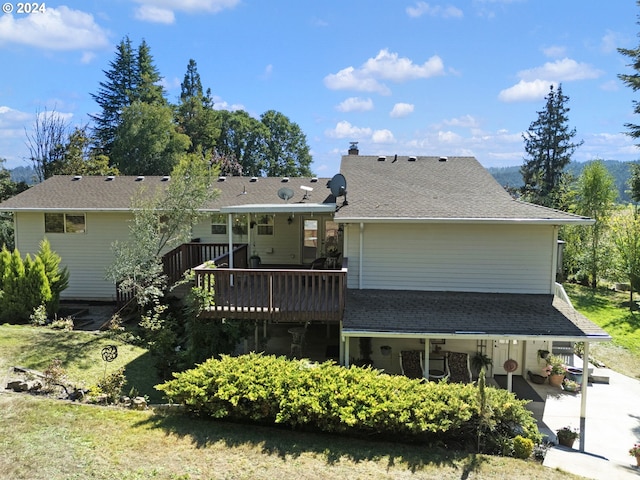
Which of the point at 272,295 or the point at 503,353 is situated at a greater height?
the point at 272,295

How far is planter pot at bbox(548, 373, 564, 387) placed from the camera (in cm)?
1057

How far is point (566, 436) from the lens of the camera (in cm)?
771

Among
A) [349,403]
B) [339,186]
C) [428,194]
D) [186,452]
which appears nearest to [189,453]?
[186,452]

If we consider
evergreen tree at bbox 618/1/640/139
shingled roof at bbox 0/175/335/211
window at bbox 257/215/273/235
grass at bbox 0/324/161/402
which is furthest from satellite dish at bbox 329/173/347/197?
evergreen tree at bbox 618/1/640/139

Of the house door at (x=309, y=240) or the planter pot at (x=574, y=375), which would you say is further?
the house door at (x=309, y=240)

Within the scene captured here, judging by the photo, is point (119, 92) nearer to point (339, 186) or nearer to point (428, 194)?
point (339, 186)

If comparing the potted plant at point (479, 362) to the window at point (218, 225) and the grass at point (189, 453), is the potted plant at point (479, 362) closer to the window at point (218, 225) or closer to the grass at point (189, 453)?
the grass at point (189, 453)

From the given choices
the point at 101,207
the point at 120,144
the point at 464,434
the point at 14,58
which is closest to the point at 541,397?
the point at 464,434

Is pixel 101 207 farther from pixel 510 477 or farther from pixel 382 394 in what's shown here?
pixel 510 477

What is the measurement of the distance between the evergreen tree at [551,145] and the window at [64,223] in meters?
35.6

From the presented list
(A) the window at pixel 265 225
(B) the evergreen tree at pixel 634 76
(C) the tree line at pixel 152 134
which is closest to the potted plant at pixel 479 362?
(A) the window at pixel 265 225

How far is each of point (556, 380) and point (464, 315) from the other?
3423mm

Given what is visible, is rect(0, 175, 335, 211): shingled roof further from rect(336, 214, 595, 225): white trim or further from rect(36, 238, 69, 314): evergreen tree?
rect(336, 214, 595, 225): white trim

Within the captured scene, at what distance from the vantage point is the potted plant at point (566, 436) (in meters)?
7.68
